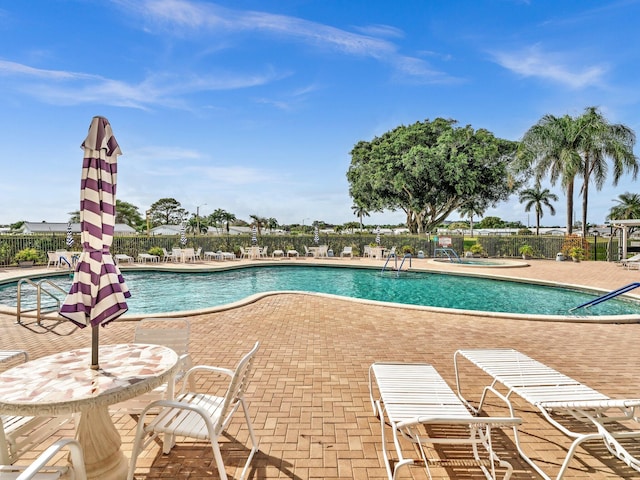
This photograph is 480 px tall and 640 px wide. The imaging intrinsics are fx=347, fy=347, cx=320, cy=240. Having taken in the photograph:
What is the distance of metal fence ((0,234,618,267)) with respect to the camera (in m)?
18.1

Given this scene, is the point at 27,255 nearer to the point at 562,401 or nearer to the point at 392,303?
the point at 392,303

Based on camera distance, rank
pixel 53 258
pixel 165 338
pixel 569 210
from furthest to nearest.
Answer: pixel 569 210
pixel 53 258
pixel 165 338

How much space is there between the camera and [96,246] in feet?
7.36

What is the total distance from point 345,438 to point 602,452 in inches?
76.3

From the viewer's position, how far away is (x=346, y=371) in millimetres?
4234

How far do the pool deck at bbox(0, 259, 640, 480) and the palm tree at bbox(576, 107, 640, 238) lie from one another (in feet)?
64.7

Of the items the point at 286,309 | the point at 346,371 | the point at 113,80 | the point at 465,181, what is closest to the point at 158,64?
the point at 113,80

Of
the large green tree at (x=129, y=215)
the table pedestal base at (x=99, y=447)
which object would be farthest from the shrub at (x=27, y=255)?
the large green tree at (x=129, y=215)

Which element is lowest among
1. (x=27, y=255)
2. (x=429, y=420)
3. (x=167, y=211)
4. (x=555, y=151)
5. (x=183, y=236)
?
(x=429, y=420)

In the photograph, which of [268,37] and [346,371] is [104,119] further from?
[268,37]

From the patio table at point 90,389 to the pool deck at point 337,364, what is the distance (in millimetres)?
356

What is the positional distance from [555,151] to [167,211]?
73367 millimetres

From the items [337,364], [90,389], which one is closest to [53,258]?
[337,364]

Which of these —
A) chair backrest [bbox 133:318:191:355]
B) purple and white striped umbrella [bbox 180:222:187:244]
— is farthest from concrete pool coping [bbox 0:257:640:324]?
purple and white striped umbrella [bbox 180:222:187:244]
